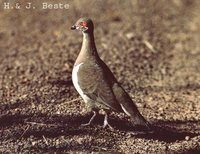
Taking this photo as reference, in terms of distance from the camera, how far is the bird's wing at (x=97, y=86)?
6.79m

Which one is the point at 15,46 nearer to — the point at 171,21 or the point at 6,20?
Answer: the point at 6,20

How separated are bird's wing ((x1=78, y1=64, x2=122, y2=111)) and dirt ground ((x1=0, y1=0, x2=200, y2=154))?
450 millimetres

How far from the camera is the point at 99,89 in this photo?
271 inches

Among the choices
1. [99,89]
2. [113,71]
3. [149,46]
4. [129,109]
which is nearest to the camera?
[129,109]

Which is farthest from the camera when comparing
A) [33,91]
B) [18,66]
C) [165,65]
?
[165,65]

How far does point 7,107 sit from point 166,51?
3812 millimetres

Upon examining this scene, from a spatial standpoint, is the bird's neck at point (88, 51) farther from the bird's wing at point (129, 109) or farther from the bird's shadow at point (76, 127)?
the bird's shadow at point (76, 127)

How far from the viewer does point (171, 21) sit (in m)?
12.1

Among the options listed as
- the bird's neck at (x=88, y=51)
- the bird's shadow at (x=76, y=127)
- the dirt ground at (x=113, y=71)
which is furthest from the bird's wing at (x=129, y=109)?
the bird's neck at (x=88, y=51)

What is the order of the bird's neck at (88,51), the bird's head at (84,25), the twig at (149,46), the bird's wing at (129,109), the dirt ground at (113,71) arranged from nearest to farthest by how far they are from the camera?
the bird's wing at (129,109) → the dirt ground at (113,71) → the bird's neck at (88,51) → the bird's head at (84,25) → the twig at (149,46)

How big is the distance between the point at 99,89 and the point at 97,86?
4 cm

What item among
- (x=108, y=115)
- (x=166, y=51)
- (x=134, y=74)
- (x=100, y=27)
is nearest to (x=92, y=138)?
(x=108, y=115)

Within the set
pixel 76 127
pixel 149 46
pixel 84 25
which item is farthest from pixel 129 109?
pixel 149 46

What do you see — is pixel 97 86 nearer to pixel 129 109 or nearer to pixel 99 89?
pixel 99 89
